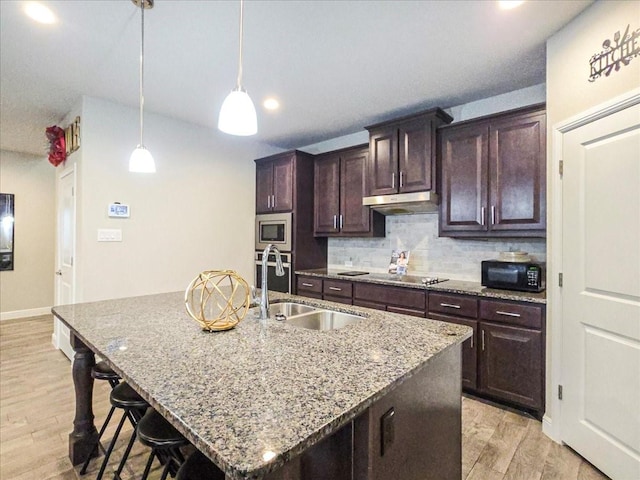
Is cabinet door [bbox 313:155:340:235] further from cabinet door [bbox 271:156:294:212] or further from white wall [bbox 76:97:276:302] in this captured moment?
white wall [bbox 76:97:276:302]

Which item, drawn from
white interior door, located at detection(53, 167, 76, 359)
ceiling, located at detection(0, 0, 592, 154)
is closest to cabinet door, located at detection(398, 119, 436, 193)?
ceiling, located at detection(0, 0, 592, 154)

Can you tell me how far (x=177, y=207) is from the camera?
3.71 meters

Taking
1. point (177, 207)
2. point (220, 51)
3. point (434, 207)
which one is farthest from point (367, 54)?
point (177, 207)

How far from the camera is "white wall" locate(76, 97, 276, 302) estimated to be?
3.13m

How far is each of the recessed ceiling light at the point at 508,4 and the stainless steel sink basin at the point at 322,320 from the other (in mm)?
1884

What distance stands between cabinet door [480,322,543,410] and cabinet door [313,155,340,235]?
77.4 inches

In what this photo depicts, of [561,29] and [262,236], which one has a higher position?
[561,29]

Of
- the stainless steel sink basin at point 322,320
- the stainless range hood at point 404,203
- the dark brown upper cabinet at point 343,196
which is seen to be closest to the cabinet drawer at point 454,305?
the stainless range hood at point 404,203

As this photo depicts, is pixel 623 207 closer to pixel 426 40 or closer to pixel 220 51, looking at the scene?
pixel 426 40

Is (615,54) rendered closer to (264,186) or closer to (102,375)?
(102,375)

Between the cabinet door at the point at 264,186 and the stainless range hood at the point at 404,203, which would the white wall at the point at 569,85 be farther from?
the cabinet door at the point at 264,186

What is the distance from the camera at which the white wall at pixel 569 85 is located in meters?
1.71

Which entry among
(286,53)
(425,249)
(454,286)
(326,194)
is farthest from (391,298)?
(286,53)

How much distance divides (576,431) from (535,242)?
1.39 meters
